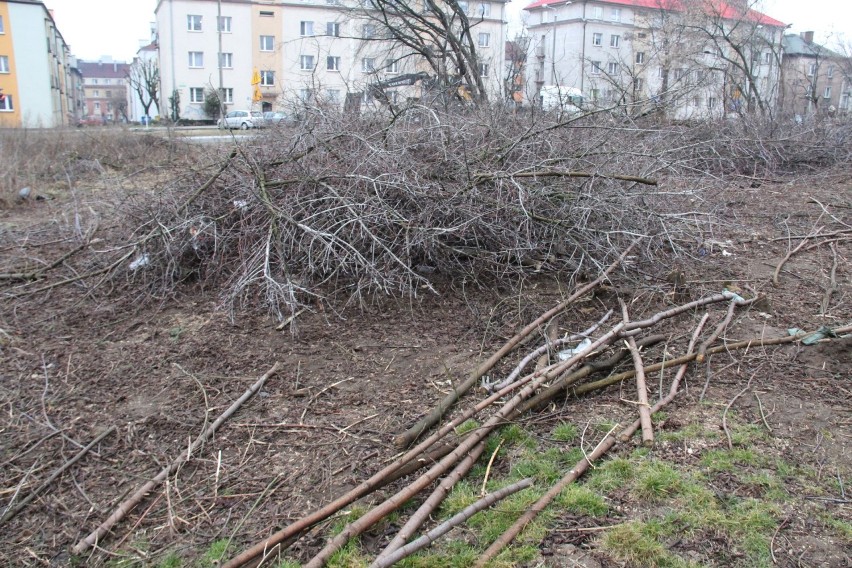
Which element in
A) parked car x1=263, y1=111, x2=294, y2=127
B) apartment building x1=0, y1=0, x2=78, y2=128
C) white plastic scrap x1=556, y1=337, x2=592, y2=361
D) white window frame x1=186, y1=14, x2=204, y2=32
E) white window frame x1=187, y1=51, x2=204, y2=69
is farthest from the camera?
white window frame x1=187, y1=51, x2=204, y2=69

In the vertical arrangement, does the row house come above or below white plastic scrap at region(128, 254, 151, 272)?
above

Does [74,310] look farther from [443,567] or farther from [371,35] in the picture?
[371,35]

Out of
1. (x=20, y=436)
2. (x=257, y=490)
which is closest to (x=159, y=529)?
(x=257, y=490)

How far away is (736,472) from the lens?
290cm

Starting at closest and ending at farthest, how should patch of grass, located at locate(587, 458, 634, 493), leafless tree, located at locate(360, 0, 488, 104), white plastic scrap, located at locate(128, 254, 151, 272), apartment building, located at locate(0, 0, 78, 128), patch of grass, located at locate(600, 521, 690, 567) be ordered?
patch of grass, located at locate(600, 521, 690, 567) < patch of grass, located at locate(587, 458, 634, 493) < white plastic scrap, located at locate(128, 254, 151, 272) < leafless tree, located at locate(360, 0, 488, 104) < apartment building, located at locate(0, 0, 78, 128)

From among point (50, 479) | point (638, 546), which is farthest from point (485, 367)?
point (50, 479)

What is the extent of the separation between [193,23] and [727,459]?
45.1 meters

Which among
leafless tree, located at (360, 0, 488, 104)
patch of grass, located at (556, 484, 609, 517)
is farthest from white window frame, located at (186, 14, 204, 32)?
patch of grass, located at (556, 484, 609, 517)

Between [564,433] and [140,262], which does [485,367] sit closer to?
[564,433]

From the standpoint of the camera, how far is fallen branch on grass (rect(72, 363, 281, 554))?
300cm

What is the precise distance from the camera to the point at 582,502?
2771mm

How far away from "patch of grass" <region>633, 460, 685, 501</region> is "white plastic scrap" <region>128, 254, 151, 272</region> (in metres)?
4.27

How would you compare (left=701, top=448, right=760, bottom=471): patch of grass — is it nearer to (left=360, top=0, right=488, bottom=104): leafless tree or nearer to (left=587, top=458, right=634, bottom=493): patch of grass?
(left=587, top=458, right=634, bottom=493): patch of grass

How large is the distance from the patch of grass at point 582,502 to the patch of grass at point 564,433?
0.50 m
